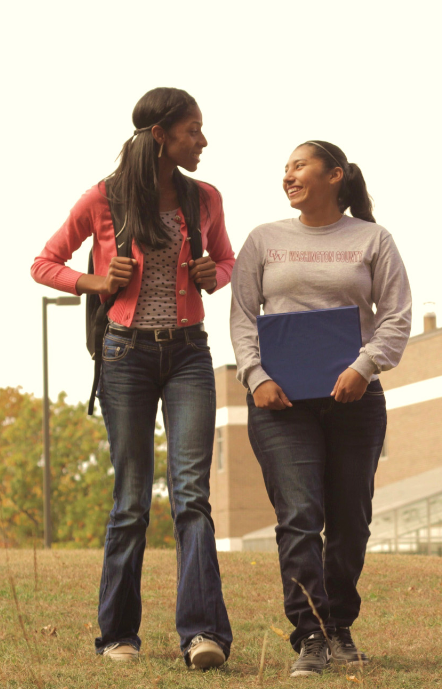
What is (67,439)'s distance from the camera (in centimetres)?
3519

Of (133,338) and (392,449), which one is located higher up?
(133,338)

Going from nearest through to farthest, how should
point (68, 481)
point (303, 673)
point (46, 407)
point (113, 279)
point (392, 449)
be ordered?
point (303, 673) < point (113, 279) < point (46, 407) < point (68, 481) < point (392, 449)

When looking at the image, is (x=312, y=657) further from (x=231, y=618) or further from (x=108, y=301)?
(x=231, y=618)

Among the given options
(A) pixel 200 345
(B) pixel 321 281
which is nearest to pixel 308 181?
(B) pixel 321 281

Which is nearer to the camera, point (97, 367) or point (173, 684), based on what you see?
point (173, 684)

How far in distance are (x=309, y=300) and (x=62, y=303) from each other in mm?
15834

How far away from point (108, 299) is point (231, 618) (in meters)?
2.90

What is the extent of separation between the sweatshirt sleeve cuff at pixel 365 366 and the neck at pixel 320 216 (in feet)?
2.41

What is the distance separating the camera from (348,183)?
15.7 feet

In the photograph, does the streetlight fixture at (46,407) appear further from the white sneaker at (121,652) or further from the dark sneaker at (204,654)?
the dark sneaker at (204,654)

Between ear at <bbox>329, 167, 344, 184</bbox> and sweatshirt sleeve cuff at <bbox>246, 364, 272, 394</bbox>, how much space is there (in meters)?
0.95

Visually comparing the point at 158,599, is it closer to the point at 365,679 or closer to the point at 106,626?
the point at 106,626

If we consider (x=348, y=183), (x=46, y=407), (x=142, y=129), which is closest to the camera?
(x=142, y=129)

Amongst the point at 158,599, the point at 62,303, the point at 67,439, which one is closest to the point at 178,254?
the point at 158,599
